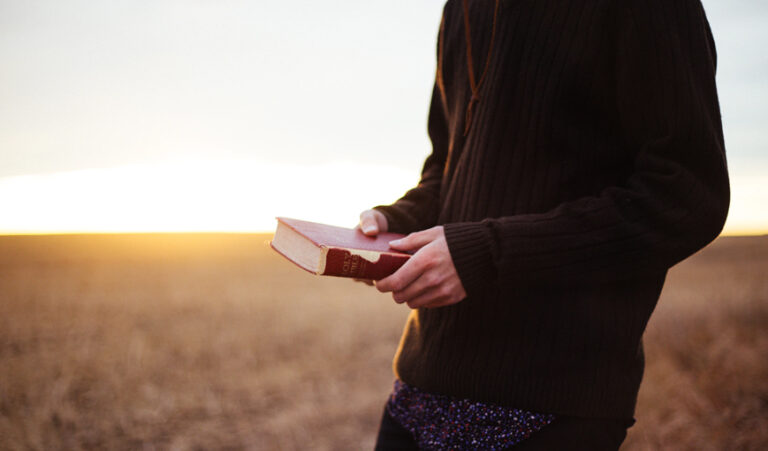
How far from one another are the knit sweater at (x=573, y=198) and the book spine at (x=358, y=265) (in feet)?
0.36

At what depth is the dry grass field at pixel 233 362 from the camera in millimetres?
3039

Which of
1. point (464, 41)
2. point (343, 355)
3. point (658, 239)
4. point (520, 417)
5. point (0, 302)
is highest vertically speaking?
point (464, 41)

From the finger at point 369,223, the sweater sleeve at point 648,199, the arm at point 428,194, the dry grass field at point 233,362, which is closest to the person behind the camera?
the sweater sleeve at point 648,199

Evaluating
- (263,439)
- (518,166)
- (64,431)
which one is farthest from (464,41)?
(64,431)

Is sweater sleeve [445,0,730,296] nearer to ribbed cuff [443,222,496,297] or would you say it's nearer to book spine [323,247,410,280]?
ribbed cuff [443,222,496,297]

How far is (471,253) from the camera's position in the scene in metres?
0.82

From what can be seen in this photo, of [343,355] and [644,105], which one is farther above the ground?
[644,105]

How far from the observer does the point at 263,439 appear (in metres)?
3.10

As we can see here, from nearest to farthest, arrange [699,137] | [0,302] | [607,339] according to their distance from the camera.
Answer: [699,137] → [607,339] → [0,302]

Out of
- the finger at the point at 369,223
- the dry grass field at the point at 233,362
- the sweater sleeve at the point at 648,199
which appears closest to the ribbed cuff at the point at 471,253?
the sweater sleeve at the point at 648,199

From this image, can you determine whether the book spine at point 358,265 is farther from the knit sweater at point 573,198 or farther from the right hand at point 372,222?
the right hand at point 372,222

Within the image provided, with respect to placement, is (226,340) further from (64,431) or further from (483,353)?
(483,353)

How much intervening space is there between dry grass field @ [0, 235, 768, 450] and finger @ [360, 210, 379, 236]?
2.41 meters

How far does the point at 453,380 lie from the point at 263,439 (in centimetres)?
254
